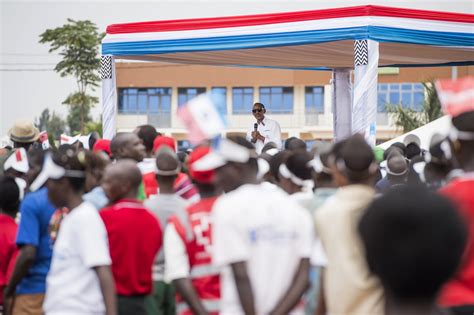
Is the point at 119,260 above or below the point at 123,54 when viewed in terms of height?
below

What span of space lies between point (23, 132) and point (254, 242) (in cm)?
484

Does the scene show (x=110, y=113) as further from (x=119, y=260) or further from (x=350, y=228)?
(x=350, y=228)

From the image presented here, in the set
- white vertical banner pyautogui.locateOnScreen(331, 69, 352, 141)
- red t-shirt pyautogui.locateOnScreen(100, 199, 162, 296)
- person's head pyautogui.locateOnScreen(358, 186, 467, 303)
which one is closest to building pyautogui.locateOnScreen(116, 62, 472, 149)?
white vertical banner pyautogui.locateOnScreen(331, 69, 352, 141)

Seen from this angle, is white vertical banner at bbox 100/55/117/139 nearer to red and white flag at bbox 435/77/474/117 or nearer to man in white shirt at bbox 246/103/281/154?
man in white shirt at bbox 246/103/281/154

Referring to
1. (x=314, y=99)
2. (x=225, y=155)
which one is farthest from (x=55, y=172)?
(x=314, y=99)

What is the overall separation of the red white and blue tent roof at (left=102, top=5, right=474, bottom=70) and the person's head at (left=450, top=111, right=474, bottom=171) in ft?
23.6

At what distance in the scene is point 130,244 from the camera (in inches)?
188

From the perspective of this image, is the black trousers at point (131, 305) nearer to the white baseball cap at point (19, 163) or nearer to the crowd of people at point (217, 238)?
the crowd of people at point (217, 238)

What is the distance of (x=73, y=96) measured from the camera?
3956 cm

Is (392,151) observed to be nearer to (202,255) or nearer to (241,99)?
(202,255)

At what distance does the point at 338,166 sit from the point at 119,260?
4.37ft

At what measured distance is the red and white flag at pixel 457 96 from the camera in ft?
13.6

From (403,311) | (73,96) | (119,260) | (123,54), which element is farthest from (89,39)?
(403,311)

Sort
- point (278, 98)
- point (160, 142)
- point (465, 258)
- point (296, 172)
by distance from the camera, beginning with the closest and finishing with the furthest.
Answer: point (465, 258)
point (296, 172)
point (160, 142)
point (278, 98)
